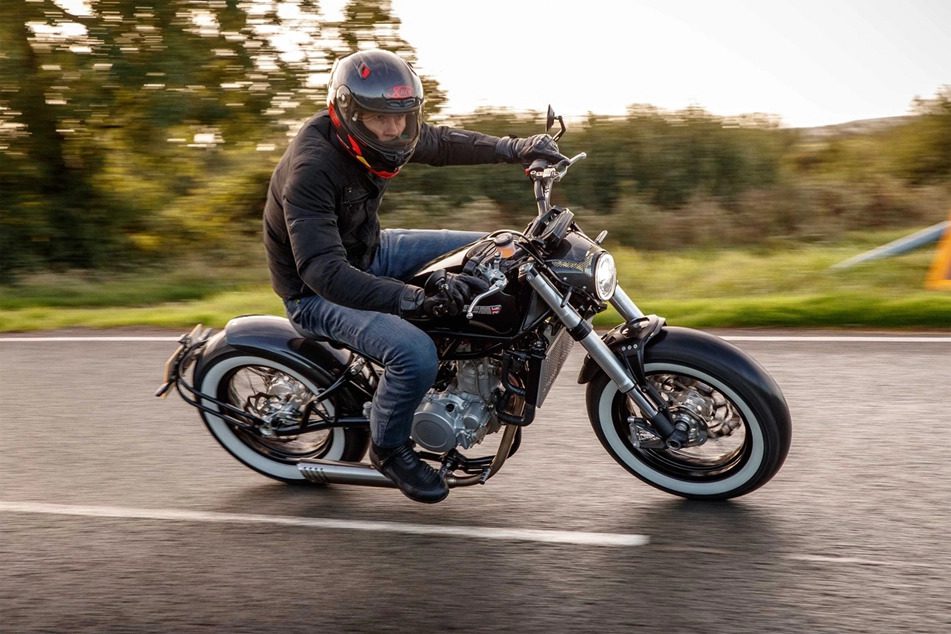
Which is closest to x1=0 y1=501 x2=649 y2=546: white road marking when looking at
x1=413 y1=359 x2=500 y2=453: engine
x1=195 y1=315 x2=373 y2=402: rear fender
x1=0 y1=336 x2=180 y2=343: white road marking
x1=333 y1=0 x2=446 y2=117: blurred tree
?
x1=413 y1=359 x2=500 y2=453: engine

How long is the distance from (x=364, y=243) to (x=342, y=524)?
3.79ft

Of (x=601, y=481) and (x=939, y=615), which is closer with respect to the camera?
(x=939, y=615)

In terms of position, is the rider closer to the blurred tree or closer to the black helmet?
the black helmet

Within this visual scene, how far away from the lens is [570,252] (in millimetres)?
3988

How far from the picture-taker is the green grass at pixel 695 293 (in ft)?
25.3

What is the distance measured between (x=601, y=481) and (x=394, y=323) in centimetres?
122

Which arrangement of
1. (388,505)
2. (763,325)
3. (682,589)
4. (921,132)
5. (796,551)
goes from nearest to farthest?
(682,589)
(796,551)
(388,505)
(763,325)
(921,132)

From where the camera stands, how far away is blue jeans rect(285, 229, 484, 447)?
159 inches

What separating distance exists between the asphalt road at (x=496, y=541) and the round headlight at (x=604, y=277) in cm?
92

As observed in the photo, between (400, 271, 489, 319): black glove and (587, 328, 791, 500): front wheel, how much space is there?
804 millimetres

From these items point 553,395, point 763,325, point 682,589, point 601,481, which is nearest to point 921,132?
point 763,325

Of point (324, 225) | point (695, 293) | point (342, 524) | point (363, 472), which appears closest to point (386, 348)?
point (324, 225)

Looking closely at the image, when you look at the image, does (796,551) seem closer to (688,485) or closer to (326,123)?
(688,485)

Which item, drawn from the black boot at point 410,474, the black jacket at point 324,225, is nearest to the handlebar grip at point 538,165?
the black jacket at point 324,225
